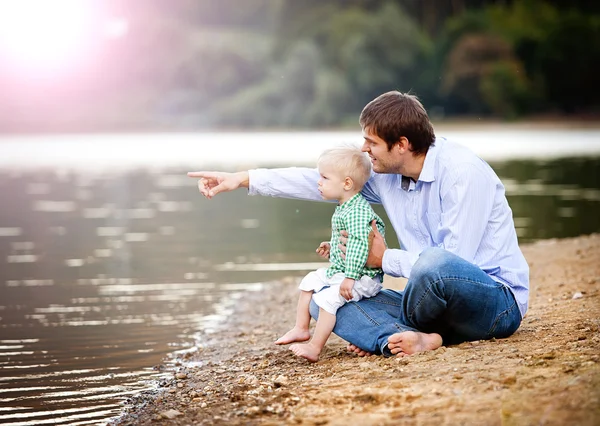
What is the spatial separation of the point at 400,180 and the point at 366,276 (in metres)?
0.53

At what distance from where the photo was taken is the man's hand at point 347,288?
14.4ft

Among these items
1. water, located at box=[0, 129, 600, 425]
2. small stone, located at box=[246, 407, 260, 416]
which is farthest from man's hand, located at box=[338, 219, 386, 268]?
water, located at box=[0, 129, 600, 425]

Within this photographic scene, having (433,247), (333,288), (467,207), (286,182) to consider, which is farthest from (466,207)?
(286,182)

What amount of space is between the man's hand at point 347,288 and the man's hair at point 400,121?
704 millimetres

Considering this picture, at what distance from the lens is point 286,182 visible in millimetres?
4812

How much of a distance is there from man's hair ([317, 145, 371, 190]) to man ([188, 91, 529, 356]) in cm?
13

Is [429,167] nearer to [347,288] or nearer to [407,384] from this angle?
[347,288]

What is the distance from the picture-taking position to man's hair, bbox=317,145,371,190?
4469 millimetres

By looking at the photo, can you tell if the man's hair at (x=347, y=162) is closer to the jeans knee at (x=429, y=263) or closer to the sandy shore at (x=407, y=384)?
the jeans knee at (x=429, y=263)

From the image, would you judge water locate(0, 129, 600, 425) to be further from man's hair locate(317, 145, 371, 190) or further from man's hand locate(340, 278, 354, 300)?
man's hair locate(317, 145, 371, 190)

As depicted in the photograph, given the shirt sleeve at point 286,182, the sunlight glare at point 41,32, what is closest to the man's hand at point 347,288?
the shirt sleeve at point 286,182

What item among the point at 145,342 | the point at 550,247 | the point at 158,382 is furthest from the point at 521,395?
the point at 550,247

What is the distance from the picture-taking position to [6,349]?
5.85 meters

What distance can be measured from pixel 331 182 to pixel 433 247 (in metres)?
0.65
